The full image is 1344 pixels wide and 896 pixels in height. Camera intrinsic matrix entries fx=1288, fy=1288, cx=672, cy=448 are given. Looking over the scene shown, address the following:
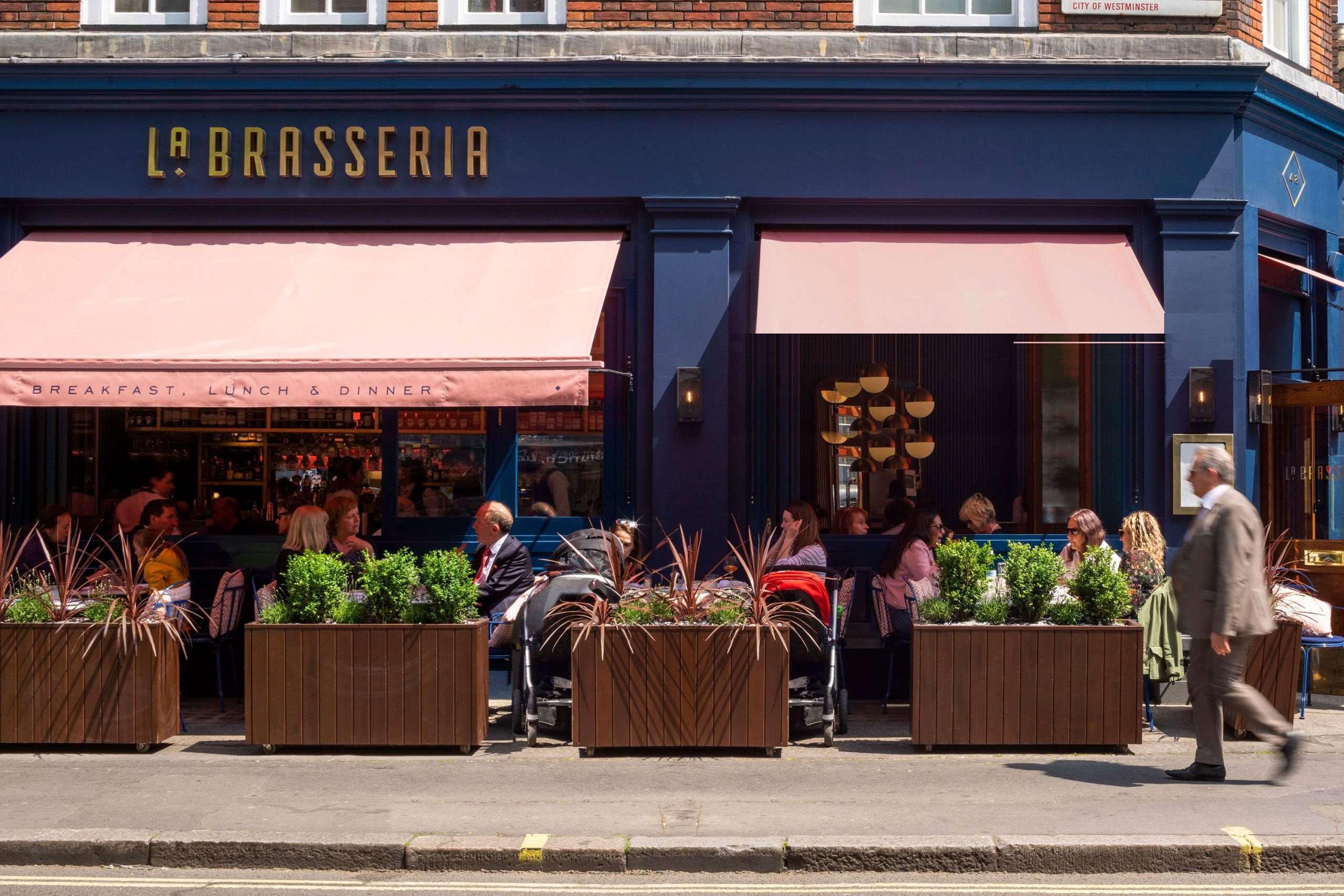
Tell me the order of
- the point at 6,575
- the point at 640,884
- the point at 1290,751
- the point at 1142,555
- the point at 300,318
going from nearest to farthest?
the point at 640,884
the point at 1290,751
the point at 6,575
the point at 1142,555
the point at 300,318

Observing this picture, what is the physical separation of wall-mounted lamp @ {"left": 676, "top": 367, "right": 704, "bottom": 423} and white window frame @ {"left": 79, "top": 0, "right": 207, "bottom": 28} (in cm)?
499

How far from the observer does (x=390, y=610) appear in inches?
311

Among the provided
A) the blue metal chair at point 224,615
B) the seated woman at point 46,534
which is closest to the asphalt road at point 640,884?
the blue metal chair at point 224,615

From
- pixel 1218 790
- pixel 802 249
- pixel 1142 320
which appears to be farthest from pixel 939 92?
pixel 1218 790

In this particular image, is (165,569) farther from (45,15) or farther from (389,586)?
(45,15)

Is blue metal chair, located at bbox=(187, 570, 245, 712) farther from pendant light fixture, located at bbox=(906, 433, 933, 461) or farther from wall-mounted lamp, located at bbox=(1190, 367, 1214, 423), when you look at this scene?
wall-mounted lamp, located at bbox=(1190, 367, 1214, 423)

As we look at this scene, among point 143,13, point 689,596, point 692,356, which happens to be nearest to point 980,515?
point 692,356

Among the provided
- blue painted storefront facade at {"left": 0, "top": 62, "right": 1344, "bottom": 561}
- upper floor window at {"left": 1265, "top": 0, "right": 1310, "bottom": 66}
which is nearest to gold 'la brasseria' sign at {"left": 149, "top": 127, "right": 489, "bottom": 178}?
blue painted storefront facade at {"left": 0, "top": 62, "right": 1344, "bottom": 561}

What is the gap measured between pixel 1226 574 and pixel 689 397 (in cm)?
442

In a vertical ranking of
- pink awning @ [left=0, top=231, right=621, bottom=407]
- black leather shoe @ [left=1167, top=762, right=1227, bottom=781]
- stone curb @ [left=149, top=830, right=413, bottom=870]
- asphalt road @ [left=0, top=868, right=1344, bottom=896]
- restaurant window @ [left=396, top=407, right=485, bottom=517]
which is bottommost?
asphalt road @ [left=0, top=868, right=1344, bottom=896]

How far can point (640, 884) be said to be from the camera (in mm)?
5617

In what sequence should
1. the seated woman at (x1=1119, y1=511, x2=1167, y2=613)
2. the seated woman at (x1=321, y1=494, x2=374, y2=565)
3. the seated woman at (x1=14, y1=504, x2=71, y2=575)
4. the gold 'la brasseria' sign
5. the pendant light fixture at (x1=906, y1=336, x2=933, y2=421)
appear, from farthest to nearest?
the pendant light fixture at (x1=906, y1=336, x2=933, y2=421), the gold 'la brasseria' sign, the seated woman at (x1=321, y1=494, x2=374, y2=565), the seated woman at (x1=14, y1=504, x2=71, y2=575), the seated woman at (x1=1119, y1=511, x2=1167, y2=613)

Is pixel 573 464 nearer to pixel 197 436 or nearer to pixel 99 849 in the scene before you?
pixel 197 436

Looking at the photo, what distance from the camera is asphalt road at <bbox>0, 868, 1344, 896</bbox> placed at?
215 inches
